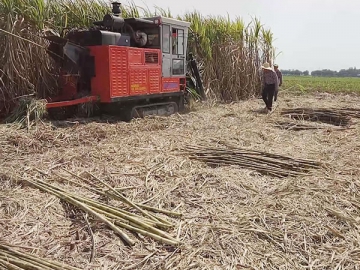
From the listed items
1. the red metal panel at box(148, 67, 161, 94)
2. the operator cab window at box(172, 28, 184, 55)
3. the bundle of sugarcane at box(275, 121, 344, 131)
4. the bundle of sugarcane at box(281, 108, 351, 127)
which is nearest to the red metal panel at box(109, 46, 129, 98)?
the red metal panel at box(148, 67, 161, 94)

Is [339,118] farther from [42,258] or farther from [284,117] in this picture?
[42,258]

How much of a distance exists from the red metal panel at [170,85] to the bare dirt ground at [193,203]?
2845 mm

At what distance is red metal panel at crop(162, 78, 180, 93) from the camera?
9070 mm

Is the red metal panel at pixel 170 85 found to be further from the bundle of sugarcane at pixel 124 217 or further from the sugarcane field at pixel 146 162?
the bundle of sugarcane at pixel 124 217

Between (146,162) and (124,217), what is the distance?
1.65 m

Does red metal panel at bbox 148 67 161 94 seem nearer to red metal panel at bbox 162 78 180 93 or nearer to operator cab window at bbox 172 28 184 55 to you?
red metal panel at bbox 162 78 180 93

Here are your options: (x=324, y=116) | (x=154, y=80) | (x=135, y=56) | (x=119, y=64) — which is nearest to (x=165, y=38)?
(x=154, y=80)

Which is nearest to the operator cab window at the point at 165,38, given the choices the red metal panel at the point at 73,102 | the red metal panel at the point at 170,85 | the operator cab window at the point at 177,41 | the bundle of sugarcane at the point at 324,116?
the operator cab window at the point at 177,41

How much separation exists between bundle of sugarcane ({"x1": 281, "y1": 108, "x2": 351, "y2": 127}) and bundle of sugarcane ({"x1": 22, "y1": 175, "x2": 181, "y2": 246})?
649cm

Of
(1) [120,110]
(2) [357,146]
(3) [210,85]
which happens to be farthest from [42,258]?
(3) [210,85]

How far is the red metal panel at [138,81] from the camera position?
7.99 meters

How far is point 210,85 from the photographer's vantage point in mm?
12656

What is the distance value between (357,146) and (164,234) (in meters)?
4.32

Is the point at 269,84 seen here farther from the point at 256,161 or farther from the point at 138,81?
the point at 256,161
